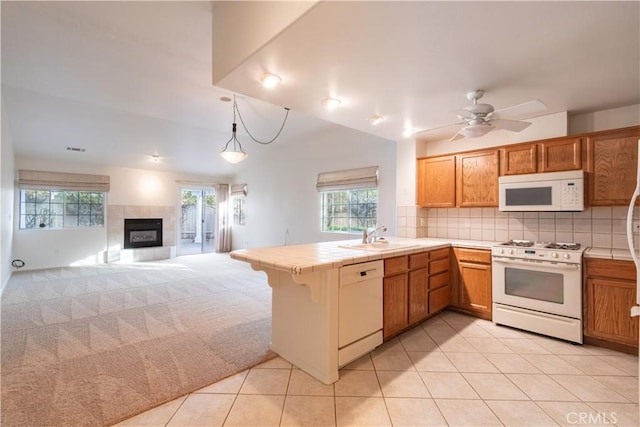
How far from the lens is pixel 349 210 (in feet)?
18.1

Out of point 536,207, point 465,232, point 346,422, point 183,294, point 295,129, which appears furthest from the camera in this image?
point 295,129

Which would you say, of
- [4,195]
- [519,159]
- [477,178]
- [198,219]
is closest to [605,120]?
[519,159]

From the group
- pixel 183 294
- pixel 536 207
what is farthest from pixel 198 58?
pixel 536 207

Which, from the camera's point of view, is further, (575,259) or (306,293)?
(575,259)

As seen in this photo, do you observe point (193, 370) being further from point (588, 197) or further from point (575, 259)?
point (588, 197)

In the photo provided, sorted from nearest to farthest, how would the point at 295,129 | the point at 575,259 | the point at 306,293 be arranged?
the point at 306,293 → the point at 575,259 → the point at 295,129

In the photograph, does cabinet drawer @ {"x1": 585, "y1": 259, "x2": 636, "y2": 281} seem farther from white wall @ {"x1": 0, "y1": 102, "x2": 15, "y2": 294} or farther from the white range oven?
white wall @ {"x1": 0, "y1": 102, "x2": 15, "y2": 294}

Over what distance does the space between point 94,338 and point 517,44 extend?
4273mm

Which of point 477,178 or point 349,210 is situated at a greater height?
point 477,178

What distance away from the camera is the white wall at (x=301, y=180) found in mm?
4781

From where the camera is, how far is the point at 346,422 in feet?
5.49

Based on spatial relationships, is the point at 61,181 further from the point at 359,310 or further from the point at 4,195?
the point at 359,310

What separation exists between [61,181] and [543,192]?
8.54m

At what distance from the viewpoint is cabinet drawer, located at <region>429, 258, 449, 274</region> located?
3.17 meters
